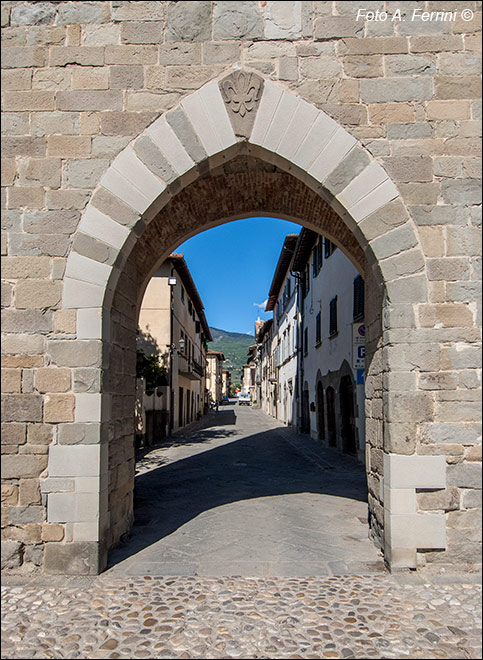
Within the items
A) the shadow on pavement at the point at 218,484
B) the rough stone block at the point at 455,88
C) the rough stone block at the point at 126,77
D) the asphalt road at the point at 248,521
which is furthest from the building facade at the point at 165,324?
the rough stone block at the point at 455,88

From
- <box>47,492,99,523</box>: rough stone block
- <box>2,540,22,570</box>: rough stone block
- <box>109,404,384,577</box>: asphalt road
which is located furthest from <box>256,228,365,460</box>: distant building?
<box>2,540,22,570</box>: rough stone block

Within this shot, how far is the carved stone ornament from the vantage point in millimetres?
4168

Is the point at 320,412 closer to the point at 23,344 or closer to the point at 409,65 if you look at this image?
the point at 409,65

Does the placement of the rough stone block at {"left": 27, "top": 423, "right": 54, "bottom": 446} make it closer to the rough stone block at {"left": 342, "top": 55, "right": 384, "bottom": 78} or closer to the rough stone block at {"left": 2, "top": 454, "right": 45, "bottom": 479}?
the rough stone block at {"left": 2, "top": 454, "right": 45, "bottom": 479}

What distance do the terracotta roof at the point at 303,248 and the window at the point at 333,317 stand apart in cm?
288

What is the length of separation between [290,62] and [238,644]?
172 inches

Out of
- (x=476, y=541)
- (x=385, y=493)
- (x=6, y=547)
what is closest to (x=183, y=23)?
(x=385, y=493)

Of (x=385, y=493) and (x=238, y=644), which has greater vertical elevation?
(x=385, y=493)

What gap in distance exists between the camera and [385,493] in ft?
13.0

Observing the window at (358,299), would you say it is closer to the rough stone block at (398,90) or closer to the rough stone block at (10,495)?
the rough stone block at (398,90)

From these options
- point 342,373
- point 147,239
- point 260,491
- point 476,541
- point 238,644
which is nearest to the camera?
point 238,644

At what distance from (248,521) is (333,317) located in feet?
28.2

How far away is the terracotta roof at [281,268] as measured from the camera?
62.5ft

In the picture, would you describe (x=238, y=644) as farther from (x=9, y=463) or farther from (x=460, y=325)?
(x=460, y=325)
